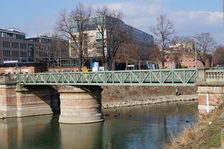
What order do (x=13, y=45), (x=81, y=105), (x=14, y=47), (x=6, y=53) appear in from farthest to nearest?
(x=14, y=47) → (x=13, y=45) → (x=6, y=53) → (x=81, y=105)

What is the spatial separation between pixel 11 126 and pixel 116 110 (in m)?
15.7

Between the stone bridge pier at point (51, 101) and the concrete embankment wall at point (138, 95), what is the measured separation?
Answer: 31.5 feet

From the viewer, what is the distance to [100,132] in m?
32.5

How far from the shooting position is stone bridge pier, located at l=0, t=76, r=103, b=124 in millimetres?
37031

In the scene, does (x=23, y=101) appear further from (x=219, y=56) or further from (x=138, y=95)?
(x=219, y=56)

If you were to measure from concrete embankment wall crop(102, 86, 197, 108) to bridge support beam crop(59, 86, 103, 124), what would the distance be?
45.7 ft

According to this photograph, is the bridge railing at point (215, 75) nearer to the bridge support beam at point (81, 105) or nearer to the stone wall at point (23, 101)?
the bridge support beam at point (81, 105)

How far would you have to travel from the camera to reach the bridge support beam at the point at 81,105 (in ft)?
121

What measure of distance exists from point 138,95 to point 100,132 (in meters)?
30.1

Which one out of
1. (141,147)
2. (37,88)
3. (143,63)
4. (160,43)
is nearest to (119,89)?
(160,43)

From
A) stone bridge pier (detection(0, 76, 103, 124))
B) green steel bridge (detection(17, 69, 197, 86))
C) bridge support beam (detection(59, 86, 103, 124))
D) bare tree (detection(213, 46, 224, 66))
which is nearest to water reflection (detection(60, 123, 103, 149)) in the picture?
bridge support beam (detection(59, 86, 103, 124))

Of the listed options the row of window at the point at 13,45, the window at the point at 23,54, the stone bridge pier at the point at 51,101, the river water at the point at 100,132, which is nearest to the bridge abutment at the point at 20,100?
the stone bridge pier at the point at 51,101

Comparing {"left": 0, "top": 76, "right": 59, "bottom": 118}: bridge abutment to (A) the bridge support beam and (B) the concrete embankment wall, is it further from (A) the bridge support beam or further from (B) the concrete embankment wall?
(B) the concrete embankment wall

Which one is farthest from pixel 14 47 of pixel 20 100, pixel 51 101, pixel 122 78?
pixel 122 78
